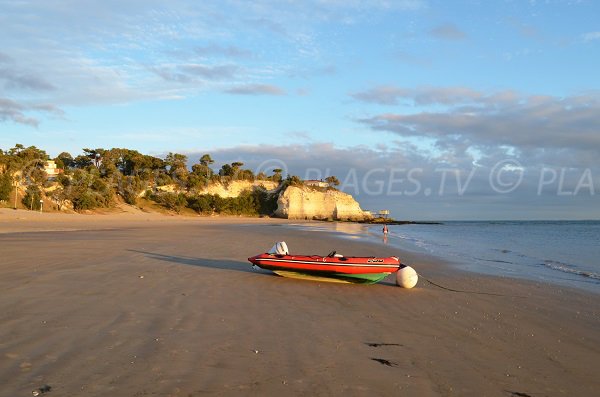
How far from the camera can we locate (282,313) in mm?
7375

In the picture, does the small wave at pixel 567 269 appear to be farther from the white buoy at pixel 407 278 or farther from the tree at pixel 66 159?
the tree at pixel 66 159

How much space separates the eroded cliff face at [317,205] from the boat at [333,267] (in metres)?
67.8

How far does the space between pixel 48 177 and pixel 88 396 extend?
53.3 m

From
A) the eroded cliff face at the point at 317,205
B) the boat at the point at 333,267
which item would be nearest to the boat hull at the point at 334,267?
the boat at the point at 333,267

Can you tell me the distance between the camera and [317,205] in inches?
3371

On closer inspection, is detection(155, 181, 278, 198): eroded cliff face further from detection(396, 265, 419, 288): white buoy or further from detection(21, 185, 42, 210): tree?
detection(396, 265, 419, 288): white buoy

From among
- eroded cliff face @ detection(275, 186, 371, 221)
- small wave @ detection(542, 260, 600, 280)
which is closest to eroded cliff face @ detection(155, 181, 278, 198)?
eroded cliff face @ detection(275, 186, 371, 221)

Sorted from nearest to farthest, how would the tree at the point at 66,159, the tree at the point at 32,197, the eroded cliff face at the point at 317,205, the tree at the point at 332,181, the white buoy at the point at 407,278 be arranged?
1. the white buoy at the point at 407,278
2. the tree at the point at 32,197
3. the tree at the point at 66,159
4. the eroded cliff face at the point at 317,205
5. the tree at the point at 332,181

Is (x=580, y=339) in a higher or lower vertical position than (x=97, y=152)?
lower

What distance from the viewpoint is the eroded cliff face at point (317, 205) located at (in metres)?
79.9

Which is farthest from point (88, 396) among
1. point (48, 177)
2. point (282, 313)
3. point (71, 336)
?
point (48, 177)

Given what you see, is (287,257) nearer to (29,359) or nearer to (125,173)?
(29,359)

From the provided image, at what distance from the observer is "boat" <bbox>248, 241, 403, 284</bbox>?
10.6 m

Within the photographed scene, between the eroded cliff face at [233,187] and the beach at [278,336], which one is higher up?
the eroded cliff face at [233,187]
